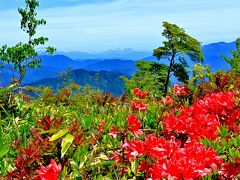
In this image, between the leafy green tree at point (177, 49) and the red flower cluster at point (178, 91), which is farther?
the leafy green tree at point (177, 49)

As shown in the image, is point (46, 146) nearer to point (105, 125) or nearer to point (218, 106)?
point (105, 125)

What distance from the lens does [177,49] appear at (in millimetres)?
70750

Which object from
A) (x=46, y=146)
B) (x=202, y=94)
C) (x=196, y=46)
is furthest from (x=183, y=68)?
(x=46, y=146)

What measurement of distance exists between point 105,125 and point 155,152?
5.20 feet

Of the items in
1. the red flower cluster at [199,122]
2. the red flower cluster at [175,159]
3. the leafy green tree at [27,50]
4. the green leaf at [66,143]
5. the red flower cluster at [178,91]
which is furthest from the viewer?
the leafy green tree at [27,50]

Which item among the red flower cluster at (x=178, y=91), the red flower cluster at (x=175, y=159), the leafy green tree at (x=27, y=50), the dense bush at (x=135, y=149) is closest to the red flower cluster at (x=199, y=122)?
the dense bush at (x=135, y=149)

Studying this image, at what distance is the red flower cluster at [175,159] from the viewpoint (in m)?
2.33

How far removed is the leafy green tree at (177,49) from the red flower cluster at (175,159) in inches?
2655

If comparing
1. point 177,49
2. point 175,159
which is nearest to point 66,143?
point 175,159

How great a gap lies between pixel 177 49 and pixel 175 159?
69217 mm

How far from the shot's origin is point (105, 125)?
4.28 meters

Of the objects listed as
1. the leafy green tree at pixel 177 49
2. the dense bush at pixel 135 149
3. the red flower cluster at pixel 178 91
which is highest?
the dense bush at pixel 135 149

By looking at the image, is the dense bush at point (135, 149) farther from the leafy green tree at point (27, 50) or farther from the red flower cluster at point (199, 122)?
the leafy green tree at point (27, 50)

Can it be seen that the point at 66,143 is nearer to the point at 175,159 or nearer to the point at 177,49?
the point at 175,159
